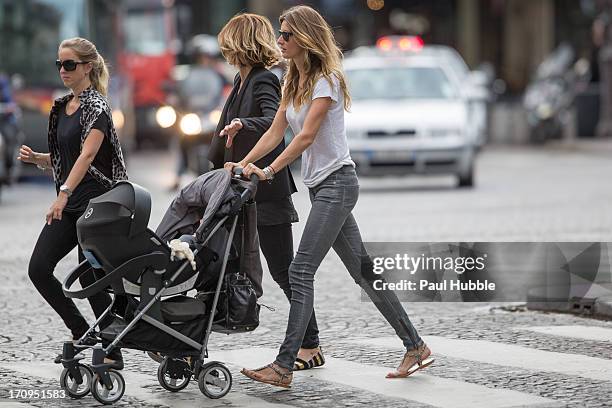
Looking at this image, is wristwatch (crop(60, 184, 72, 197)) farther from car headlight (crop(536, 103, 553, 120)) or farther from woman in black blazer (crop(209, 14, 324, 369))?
car headlight (crop(536, 103, 553, 120))

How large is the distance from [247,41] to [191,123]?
1327 centimetres

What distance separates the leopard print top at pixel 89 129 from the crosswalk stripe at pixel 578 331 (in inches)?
102

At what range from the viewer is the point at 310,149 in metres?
7.43

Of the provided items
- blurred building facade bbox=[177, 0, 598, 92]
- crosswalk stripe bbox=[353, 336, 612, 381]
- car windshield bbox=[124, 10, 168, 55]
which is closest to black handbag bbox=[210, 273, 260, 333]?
crosswalk stripe bbox=[353, 336, 612, 381]

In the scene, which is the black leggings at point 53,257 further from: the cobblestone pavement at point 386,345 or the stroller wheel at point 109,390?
the stroller wheel at point 109,390

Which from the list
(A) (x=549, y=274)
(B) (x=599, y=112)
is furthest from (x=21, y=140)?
(B) (x=599, y=112)

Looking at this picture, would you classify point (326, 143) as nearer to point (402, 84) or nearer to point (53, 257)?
point (53, 257)

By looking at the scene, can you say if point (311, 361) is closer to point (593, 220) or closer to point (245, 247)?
point (245, 247)

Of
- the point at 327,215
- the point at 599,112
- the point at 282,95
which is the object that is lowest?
the point at 599,112

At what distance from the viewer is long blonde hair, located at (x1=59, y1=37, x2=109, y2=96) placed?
25.5ft

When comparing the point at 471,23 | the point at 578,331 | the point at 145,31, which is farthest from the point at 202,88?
the point at 471,23

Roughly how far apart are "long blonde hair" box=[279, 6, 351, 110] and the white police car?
12.5 m

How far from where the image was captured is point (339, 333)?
9.08 m

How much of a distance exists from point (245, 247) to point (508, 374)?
1.35 meters
